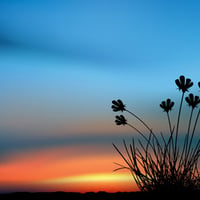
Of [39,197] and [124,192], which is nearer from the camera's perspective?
[39,197]

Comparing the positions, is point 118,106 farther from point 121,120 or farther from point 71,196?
point 71,196

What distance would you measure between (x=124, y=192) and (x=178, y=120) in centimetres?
227

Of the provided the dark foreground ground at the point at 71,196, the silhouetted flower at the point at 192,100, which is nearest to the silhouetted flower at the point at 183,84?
the silhouetted flower at the point at 192,100

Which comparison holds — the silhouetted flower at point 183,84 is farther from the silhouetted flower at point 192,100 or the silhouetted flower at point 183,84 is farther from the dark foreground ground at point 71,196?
the dark foreground ground at point 71,196

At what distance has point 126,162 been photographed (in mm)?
5188

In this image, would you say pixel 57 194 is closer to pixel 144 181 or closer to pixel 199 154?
pixel 144 181

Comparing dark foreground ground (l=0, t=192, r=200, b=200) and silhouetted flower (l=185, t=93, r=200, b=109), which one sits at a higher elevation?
silhouetted flower (l=185, t=93, r=200, b=109)

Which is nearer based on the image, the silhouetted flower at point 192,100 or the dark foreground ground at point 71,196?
the silhouetted flower at point 192,100

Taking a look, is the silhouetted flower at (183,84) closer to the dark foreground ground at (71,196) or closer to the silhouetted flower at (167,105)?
the silhouetted flower at (167,105)

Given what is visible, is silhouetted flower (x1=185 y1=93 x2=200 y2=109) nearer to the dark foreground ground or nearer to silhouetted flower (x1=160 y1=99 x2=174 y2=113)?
silhouetted flower (x1=160 y1=99 x2=174 y2=113)

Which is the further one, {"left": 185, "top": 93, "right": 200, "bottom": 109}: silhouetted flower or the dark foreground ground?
the dark foreground ground

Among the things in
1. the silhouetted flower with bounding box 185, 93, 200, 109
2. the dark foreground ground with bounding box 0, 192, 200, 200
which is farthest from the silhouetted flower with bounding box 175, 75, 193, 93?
the dark foreground ground with bounding box 0, 192, 200, 200

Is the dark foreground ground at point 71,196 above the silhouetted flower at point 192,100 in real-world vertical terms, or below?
below

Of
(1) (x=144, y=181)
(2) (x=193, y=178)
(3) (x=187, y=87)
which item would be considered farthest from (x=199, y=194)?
(3) (x=187, y=87)
